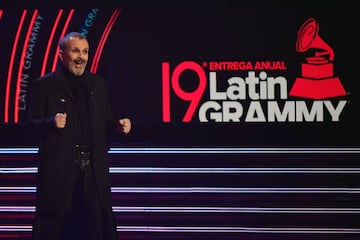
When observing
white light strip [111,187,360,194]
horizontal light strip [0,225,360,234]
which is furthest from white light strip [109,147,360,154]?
horizontal light strip [0,225,360,234]

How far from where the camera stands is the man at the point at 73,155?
167 inches

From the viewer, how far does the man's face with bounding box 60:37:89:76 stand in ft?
14.4

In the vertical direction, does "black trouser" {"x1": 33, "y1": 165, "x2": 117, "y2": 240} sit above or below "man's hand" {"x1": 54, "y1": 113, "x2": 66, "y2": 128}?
below

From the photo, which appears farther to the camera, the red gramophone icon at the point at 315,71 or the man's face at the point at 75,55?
the red gramophone icon at the point at 315,71

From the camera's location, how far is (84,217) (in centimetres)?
437

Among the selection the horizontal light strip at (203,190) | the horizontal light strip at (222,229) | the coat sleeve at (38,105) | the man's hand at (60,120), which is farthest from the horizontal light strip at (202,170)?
the man's hand at (60,120)

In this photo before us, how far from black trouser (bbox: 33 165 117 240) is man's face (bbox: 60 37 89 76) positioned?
26.0 inches

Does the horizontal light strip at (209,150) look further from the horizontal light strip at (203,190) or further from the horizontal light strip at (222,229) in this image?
the horizontal light strip at (222,229)

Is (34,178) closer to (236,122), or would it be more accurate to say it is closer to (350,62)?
(236,122)

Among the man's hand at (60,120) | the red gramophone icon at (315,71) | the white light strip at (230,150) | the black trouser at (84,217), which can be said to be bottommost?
the black trouser at (84,217)

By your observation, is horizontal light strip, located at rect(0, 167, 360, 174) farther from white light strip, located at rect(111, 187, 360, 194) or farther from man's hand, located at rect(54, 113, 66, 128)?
man's hand, located at rect(54, 113, 66, 128)

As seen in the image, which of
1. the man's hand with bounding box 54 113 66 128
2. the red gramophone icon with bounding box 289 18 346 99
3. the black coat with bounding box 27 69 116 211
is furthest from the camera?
the red gramophone icon with bounding box 289 18 346 99

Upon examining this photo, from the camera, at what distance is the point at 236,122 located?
5.20m

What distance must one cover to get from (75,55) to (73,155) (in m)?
0.67
